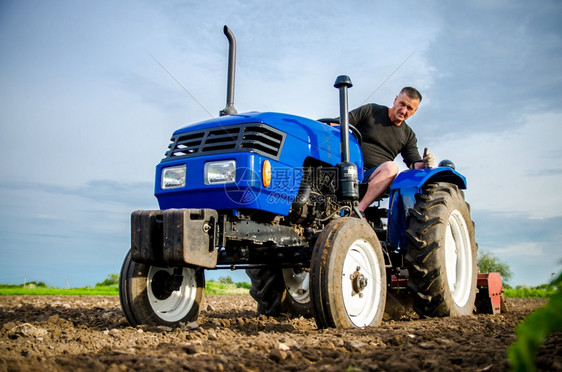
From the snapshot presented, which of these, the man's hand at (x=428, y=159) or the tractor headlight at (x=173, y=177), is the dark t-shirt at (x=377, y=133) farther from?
the tractor headlight at (x=173, y=177)

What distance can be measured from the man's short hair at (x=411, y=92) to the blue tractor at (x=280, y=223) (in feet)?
3.52

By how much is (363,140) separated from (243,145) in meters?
2.18

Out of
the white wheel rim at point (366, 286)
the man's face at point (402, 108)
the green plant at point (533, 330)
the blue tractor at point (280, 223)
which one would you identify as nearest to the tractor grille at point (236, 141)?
the blue tractor at point (280, 223)

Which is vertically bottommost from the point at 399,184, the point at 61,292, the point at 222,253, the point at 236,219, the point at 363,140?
the point at 61,292

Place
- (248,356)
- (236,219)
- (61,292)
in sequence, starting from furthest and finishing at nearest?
1. (61,292)
2. (236,219)
3. (248,356)

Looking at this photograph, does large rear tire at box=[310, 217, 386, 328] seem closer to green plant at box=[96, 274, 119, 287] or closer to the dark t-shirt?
the dark t-shirt

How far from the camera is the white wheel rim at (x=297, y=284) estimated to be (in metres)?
5.62

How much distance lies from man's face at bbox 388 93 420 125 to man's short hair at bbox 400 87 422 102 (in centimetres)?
3

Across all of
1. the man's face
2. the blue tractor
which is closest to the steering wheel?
the blue tractor

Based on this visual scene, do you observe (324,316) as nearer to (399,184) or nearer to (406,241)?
(406,241)

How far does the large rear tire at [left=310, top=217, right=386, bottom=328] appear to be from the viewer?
11.3 ft

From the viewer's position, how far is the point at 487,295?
5.75m

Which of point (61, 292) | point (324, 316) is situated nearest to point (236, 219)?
point (324, 316)

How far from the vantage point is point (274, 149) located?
3.91 meters
